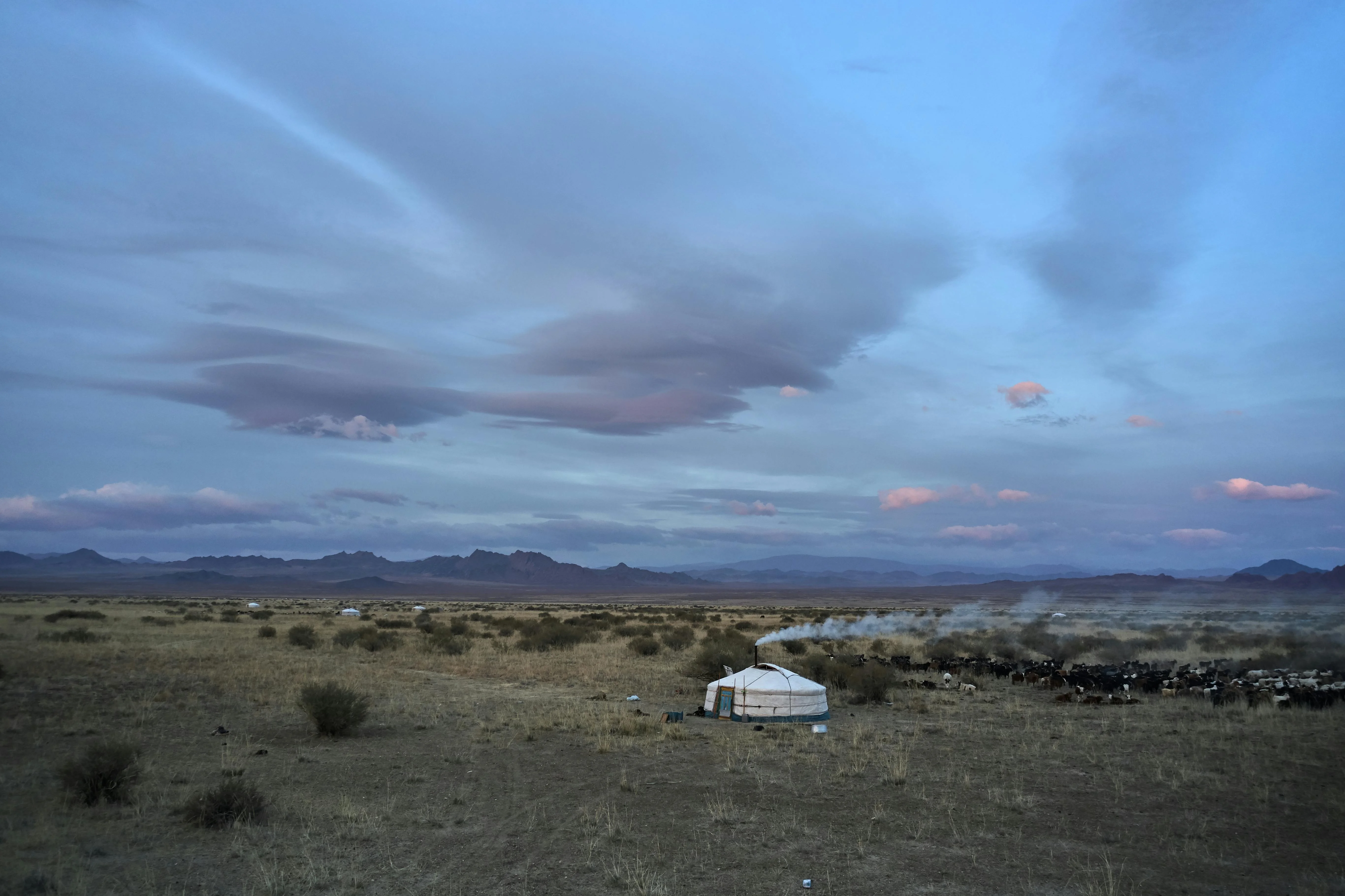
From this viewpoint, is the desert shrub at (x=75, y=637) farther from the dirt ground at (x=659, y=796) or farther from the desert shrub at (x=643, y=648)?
the desert shrub at (x=643, y=648)

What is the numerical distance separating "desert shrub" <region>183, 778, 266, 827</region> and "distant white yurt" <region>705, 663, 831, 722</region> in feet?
40.6

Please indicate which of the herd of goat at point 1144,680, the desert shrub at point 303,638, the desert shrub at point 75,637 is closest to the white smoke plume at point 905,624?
the herd of goat at point 1144,680

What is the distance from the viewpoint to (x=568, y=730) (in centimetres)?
1980

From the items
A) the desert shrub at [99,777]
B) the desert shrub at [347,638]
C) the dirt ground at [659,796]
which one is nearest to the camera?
the dirt ground at [659,796]

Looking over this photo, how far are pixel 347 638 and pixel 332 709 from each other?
2489 centimetres

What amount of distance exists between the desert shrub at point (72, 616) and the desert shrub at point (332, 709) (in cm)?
4147

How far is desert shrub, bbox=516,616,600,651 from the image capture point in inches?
1631

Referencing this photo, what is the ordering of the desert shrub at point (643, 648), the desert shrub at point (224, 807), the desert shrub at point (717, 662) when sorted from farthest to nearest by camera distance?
the desert shrub at point (643, 648) → the desert shrub at point (717, 662) → the desert shrub at point (224, 807)

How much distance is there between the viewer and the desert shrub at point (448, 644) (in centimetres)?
3800

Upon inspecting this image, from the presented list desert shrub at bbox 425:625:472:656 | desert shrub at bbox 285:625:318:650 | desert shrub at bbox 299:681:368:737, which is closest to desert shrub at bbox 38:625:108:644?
desert shrub at bbox 285:625:318:650

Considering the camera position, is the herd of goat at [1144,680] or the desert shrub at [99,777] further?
the herd of goat at [1144,680]

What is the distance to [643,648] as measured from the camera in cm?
3897

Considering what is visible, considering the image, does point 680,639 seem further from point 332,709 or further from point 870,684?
point 332,709

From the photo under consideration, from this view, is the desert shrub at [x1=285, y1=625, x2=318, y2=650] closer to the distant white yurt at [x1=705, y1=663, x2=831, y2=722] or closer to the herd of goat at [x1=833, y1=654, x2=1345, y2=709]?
the distant white yurt at [x1=705, y1=663, x2=831, y2=722]
